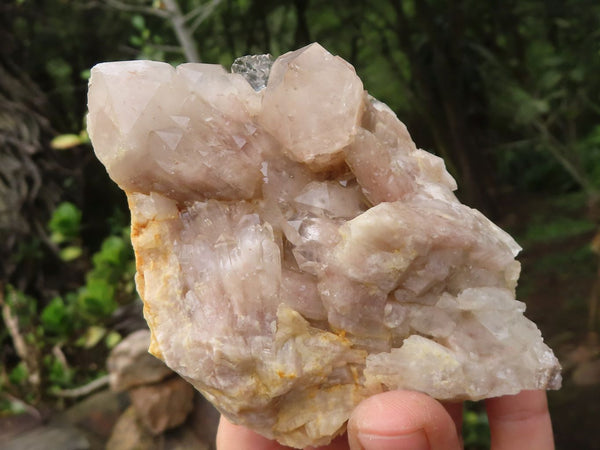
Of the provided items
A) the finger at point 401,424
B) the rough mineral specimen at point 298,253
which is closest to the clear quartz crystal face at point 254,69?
the rough mineral specimen at point 298,253

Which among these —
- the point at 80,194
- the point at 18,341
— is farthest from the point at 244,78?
the point at 80,194

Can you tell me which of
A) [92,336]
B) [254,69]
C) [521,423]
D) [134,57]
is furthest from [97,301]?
[521,423]

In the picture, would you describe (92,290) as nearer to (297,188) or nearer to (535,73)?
(297,188)

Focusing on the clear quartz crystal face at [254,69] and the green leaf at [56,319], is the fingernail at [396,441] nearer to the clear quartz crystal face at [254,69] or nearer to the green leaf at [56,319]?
the clear quartz crystal face at [254,69]

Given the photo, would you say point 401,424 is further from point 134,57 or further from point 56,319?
point 134,57

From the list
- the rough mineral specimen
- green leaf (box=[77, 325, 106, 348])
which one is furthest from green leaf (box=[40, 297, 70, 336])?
the rough mineral specimen
